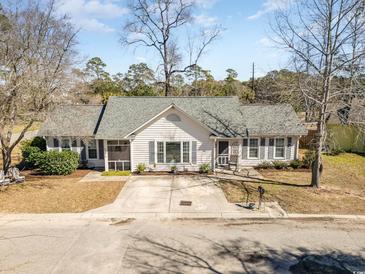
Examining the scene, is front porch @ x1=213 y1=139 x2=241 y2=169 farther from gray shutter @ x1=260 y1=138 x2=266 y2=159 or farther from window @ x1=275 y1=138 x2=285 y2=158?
window @ x1=275 y1=138 x2=285 y2=158

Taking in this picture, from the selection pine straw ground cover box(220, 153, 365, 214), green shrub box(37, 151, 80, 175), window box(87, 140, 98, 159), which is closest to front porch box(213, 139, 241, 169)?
pine straw ground cover box(220, 153, 365, 214)

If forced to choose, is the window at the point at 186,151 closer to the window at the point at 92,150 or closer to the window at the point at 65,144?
the window at the point at 92,150

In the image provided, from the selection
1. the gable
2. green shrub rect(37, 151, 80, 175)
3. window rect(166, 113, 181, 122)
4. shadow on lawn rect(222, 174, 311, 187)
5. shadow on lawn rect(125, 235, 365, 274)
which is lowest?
shadow on lawn rect(125, 235, 365, 274)

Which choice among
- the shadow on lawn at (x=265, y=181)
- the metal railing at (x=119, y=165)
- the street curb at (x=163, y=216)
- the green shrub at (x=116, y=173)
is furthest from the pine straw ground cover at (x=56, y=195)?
the shadow on lawn at (x=265, y=181)

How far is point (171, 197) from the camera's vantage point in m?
14.4

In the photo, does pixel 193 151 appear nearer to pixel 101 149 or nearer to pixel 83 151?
pixel 101 149

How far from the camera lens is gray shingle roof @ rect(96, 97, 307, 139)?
768 inches

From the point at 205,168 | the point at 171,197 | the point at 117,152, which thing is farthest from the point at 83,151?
the point at 171,197

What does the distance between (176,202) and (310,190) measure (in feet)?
24.8

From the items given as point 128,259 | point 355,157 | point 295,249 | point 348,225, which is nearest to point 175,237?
point 128,259

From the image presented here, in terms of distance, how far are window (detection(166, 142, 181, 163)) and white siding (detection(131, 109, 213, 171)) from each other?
0.30 m

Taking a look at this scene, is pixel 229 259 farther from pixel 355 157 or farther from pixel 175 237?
pixel 355 157

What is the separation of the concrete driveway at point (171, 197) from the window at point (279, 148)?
6.55 meters

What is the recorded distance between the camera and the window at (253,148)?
820 inches
